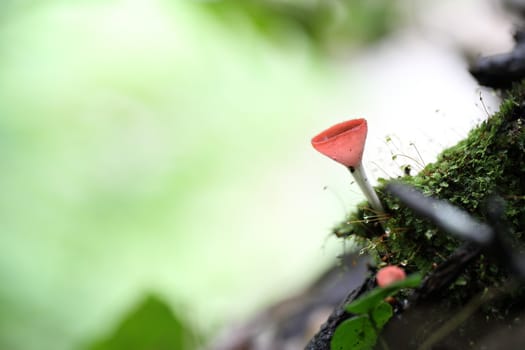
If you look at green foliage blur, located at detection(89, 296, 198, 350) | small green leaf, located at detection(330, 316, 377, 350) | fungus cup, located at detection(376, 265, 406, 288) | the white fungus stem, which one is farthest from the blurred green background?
fungus cup, located at detection(376, 265, 406, 288)

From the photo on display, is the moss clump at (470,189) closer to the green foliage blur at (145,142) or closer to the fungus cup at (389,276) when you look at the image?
the fungus cup at (389,276)

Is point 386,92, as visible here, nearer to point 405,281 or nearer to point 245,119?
point 245,119

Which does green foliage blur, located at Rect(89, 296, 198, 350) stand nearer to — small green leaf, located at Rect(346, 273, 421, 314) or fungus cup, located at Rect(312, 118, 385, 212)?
fungus cup, located at Rect(312, 118, 385, 212)

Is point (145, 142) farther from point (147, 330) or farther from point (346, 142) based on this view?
point (346, 142)

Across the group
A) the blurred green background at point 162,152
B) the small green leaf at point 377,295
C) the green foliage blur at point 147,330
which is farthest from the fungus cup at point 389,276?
the blurred green background at point 162,152

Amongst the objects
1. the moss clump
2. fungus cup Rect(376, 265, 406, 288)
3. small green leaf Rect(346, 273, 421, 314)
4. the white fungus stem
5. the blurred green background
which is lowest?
small green leaf Rect(346, 273, 421, 314)

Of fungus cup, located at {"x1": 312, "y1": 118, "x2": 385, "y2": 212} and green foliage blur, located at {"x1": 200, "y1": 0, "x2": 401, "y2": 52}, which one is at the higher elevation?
green foliage blur, located at {"x1": 200, "y1": 0, "x2": 401, "y2": 52}

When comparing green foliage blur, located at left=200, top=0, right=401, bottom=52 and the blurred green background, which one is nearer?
the blurred green background
